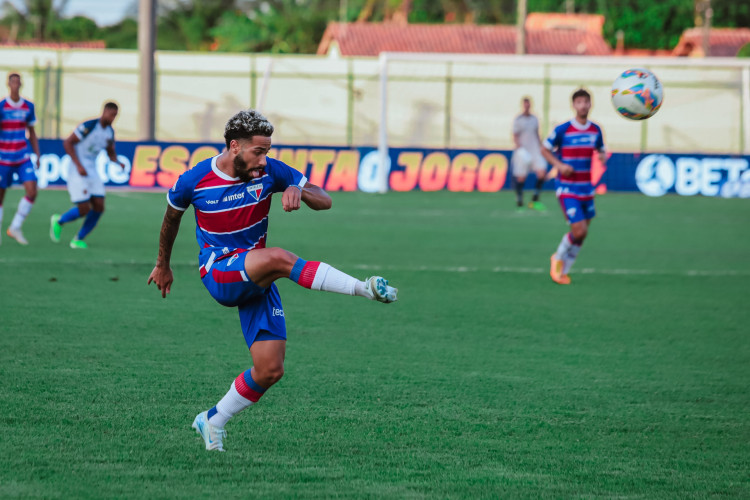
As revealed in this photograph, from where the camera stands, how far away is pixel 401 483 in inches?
184

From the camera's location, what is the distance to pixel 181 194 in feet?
16.9

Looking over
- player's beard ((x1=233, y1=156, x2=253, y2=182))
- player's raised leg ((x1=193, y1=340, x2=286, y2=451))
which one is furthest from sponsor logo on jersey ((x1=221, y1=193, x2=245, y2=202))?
player's raised leg ((x1=193, y1=340, x2=286, y2=451))

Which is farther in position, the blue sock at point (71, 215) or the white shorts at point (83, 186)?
the blue sock at point (71, 215)

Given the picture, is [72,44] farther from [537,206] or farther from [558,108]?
[537,206]

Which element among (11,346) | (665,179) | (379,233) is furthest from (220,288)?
(665,179)

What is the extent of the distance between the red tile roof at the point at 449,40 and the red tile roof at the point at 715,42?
5.20 meters

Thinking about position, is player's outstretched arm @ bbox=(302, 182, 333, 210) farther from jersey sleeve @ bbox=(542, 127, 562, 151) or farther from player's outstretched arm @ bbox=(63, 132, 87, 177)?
player's outstretched arm @ bbox=(63, 132, 87, 177)

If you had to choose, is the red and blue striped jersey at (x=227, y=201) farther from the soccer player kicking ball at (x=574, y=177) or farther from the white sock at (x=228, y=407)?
the soccer player kicking ball at (x=574, y=177)

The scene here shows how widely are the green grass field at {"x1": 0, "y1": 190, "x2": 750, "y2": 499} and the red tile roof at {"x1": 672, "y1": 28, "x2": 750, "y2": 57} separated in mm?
49339

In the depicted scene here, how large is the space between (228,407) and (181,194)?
3.49ft

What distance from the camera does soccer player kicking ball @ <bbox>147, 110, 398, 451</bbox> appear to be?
4.96 meters

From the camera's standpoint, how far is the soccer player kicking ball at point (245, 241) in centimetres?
496

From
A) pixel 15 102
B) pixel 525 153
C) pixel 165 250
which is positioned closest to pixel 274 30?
pixel 525 153

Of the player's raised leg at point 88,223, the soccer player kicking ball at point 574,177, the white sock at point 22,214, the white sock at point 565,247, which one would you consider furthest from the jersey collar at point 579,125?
the white sock at point 22,214
